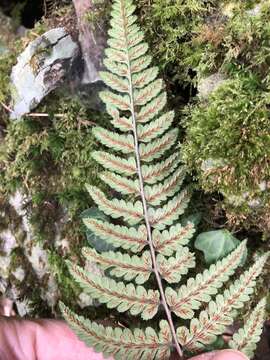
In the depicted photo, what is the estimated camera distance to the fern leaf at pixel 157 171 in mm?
2039

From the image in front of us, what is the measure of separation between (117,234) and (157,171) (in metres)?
0.32

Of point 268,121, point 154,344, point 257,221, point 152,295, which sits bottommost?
point 154,344

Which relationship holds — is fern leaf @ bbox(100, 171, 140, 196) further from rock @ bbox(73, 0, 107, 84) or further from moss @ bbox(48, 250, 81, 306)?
moss @ bbox(48, 250, 81, 306)

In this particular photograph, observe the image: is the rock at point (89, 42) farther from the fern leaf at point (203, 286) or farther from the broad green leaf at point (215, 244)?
the fern leaf at point (203, 286)

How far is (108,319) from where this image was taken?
2.54 meters

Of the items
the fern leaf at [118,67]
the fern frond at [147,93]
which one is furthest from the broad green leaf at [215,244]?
the fern leaf at [118,67]

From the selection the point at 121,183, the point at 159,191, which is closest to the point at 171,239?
the point at 159,191

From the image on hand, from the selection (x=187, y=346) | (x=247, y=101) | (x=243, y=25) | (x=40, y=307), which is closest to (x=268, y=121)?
(x=247, y=101)

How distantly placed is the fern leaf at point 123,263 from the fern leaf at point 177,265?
0.06 meters

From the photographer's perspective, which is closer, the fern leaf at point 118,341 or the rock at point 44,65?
the fern leaf at point 118,341

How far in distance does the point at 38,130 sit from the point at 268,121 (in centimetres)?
139

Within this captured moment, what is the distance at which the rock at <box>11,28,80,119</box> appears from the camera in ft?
8.24

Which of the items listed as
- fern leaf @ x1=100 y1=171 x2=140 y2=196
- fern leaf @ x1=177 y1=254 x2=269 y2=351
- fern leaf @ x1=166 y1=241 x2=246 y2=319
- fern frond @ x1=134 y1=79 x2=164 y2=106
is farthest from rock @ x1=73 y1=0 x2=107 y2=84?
fern leaf @ x1=177 y1=254 x2=269 y2=351

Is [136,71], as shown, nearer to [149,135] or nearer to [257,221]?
[149,135]
